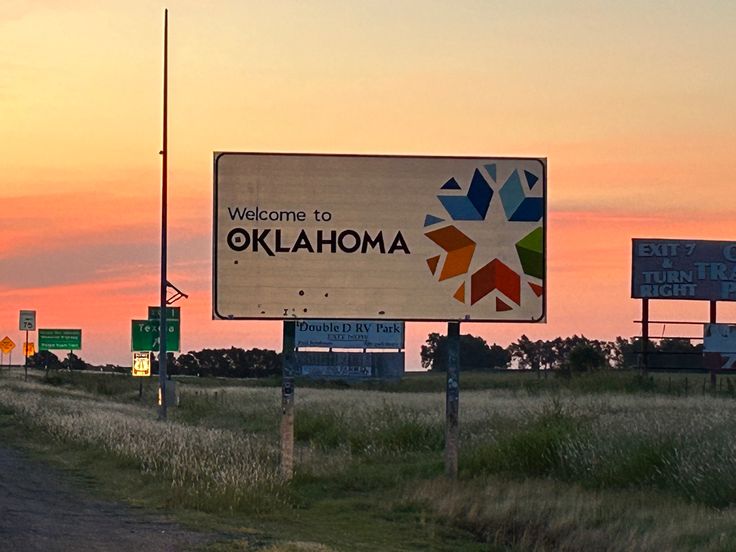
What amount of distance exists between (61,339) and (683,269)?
4120 cm

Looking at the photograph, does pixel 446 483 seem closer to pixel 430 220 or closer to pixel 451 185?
pixel 430 220

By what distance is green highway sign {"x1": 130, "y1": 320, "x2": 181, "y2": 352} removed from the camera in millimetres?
40625

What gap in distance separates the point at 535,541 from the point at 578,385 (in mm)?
34164

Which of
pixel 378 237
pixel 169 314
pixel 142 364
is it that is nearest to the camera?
pixel 378 237

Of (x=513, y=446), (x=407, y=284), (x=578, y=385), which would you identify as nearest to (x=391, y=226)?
(x=407, y=284)

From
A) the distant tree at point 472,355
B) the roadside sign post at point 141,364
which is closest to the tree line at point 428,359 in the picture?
the distant tree at point 472,355

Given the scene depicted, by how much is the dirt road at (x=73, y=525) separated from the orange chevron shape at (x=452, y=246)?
665 centimetres

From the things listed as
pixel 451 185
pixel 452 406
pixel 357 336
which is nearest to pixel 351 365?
pixel 357 336

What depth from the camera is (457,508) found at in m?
17.5

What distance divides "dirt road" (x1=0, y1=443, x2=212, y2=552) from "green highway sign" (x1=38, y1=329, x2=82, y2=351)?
199 feet

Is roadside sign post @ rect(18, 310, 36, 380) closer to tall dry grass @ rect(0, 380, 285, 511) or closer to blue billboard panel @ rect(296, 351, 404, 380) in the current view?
blue billboard panel @ rect(296, 351, 404, 380)

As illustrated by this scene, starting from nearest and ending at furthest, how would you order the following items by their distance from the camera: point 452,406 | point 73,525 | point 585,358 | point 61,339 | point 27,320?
point 73,525
point 452,406
point 27,320
point 585,358
point 61,339

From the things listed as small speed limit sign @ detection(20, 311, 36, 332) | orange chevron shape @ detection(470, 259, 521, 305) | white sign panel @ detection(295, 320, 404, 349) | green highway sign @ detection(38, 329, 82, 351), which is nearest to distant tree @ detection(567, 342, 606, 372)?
white sign panel @ detection(295, 320, 404, 349)

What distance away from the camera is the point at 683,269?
53.3 meters
